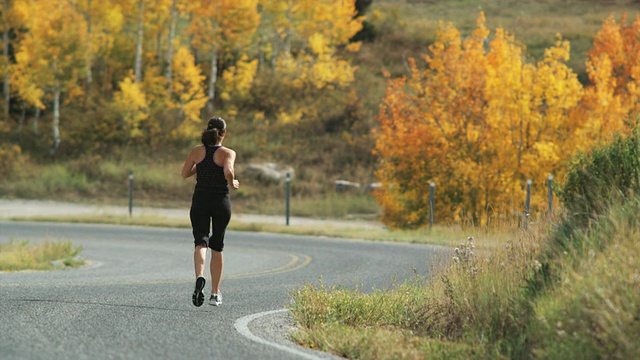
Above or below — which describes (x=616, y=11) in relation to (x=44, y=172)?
above

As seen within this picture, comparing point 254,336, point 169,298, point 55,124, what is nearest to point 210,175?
point 254,336

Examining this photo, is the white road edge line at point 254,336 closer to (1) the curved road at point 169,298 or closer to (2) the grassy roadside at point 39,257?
(1) the curved road at point 169,298

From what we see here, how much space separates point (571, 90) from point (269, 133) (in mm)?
21462

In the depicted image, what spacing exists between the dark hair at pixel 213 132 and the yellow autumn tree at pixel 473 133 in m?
19.6

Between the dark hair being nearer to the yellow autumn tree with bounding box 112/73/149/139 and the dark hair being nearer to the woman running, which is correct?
the woman running

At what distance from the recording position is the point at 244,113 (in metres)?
49.9

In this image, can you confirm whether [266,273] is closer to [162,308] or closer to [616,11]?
[162,308]

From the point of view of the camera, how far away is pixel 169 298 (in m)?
10.9

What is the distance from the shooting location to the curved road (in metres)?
7.39

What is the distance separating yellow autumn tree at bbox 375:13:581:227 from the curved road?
23.4ft

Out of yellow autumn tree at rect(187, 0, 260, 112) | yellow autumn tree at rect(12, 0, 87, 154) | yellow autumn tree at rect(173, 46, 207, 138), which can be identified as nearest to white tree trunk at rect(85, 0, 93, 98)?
yellow autumn tree at rect(12, 0, 87, 154)

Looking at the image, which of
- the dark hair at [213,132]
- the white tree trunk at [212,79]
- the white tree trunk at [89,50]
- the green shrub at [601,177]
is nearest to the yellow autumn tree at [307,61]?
the white tree trunk at [212,79]

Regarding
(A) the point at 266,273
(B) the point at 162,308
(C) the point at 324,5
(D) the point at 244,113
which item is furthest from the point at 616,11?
(B) the point at 162,308

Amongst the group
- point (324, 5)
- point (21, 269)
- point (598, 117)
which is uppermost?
point (324, 5)
